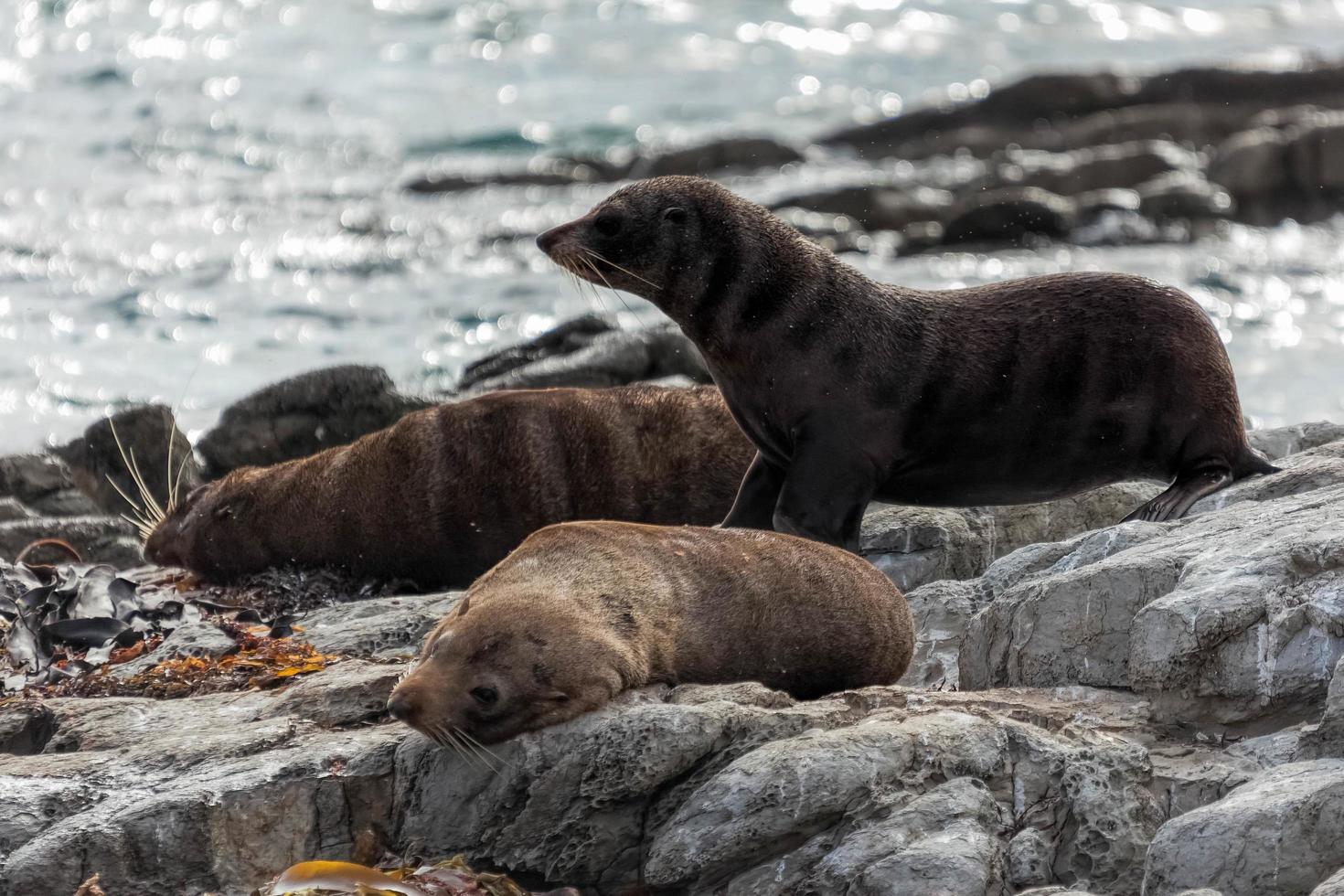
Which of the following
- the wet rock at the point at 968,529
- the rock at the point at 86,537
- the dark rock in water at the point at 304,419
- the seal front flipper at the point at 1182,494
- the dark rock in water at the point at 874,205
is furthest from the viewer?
the dark rock in water at the point at 874,205

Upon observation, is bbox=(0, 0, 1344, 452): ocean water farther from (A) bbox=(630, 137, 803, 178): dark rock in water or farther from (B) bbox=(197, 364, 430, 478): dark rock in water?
(B) bbox=(197, 364, 430, 478): dark rock in water

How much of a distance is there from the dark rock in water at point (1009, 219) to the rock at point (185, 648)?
60.9ft

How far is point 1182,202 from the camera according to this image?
86.5 ft

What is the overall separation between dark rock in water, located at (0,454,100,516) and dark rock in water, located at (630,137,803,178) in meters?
17.9

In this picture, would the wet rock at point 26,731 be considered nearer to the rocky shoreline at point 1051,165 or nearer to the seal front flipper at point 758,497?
the seal front flipper at point 758,497

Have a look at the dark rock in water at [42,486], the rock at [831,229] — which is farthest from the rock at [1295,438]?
the rock at [831,229]

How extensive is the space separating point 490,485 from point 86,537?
123 inches

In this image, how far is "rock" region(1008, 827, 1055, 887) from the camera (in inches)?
194

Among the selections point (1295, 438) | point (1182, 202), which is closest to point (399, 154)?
point (1182, 202)

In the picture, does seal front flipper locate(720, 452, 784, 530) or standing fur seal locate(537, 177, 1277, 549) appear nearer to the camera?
standing fur seal locate(537, 177, 1277, 549)

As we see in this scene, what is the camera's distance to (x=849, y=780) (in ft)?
16.5

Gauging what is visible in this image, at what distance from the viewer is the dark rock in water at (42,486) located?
40.5ft

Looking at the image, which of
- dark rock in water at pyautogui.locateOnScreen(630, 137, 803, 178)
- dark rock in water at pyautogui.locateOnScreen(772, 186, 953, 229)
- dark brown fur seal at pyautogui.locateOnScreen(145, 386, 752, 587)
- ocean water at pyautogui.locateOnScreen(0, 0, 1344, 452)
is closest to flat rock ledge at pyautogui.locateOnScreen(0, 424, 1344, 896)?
dark brown fur seal at pyautogui.locateOnScreen(145, 386, 752, 587)

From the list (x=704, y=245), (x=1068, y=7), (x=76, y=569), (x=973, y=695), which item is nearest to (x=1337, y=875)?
(x=973, y=695)
